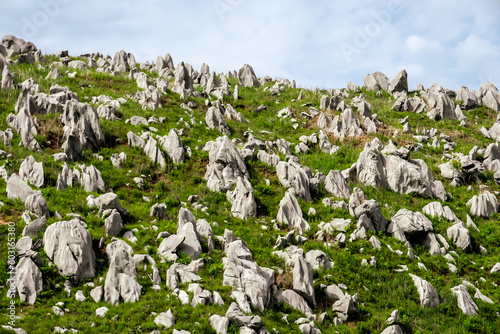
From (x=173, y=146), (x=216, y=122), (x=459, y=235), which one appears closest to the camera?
(x=459, y=235)

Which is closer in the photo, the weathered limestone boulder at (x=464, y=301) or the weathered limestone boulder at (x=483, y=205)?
the weathered limestone boulder at (x=464, y=301)

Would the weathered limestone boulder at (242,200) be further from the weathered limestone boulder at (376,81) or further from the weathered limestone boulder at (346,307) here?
the weathered limestone boulder at (376,81)

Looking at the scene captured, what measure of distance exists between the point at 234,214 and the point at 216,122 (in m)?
10.8

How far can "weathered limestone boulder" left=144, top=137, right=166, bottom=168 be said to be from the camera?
80.2ft

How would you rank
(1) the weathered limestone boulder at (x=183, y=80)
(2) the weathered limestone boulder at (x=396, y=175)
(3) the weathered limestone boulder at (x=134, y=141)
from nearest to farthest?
(2) the weathered limestone boulder at (x=396, y=175) < (3) the weathered limestone boulder at (x=134, y=141) < (1) the weathered limestone boulder at (x=183, y=80)

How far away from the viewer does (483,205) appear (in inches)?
920

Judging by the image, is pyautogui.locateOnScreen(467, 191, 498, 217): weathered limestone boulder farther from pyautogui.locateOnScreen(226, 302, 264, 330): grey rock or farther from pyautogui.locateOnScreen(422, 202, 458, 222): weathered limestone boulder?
pyautogui.locateOnScreen(226, 302, 264, 330): grey rock

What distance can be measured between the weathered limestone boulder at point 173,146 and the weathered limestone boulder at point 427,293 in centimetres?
1439

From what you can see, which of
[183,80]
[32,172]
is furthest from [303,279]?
[183,80]

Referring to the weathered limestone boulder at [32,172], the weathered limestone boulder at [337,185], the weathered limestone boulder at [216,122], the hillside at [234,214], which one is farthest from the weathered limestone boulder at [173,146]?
the weathered limestone boulder at [337,185]

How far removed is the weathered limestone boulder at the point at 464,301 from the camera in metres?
15.8

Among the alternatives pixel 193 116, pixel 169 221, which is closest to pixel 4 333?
pixel 169 221

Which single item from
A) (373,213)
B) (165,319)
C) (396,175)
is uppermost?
(396,175)

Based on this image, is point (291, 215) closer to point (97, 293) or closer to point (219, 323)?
point (219, 323)
